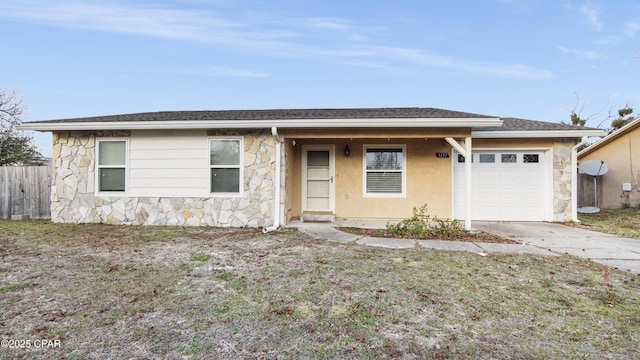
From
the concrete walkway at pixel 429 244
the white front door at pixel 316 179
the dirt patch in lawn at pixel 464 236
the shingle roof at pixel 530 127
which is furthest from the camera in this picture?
the white front door at pixel 316 179

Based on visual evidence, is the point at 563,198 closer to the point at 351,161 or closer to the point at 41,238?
the point at 351,161

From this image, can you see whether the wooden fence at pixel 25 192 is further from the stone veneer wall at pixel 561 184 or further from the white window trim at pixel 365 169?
the stone veneer wall at pixel 561 184

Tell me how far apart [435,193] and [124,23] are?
36.3 ft

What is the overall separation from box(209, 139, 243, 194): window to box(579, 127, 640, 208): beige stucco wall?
1383cm

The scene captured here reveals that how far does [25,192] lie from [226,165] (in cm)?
617

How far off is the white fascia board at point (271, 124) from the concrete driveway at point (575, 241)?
2523 mm

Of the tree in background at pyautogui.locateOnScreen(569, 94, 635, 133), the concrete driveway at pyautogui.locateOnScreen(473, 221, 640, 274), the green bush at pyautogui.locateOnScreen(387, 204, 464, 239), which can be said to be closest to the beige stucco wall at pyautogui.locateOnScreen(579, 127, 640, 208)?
the concrete driveway at pyautogui.locateOnScreen(473, 221, 640, 274)

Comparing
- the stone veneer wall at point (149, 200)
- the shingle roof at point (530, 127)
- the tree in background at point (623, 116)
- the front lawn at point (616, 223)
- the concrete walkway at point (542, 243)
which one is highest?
the tree in background at point (623, 116)

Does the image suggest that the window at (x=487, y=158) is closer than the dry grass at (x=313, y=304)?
No

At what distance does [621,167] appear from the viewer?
11.9 m

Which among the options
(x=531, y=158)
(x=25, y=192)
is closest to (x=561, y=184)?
(x=531, y=158)

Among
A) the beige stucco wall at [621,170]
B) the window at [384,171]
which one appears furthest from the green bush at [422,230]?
the beige stucco wall at [621,170]

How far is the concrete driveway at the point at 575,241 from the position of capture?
185 inches

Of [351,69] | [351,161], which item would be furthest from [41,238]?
[351,69]
